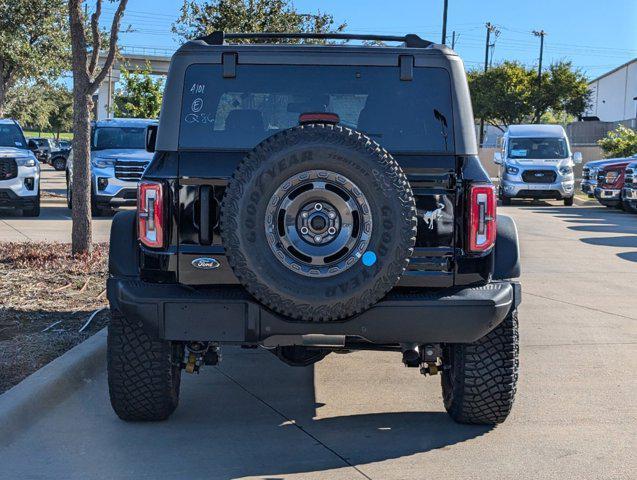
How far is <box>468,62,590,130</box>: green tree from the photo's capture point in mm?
63844

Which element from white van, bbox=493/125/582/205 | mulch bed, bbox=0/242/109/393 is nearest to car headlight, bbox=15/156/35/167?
mulch bed, bbox=0/242/109/393

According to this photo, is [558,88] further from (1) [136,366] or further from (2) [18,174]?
(1) [136,366]

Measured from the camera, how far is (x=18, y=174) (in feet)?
55.1

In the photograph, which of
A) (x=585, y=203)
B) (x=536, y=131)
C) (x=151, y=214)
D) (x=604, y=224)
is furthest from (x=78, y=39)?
(x=585, y=203)

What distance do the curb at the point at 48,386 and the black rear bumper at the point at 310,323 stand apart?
3.32ft

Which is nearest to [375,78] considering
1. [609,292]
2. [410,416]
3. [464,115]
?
[464,115]

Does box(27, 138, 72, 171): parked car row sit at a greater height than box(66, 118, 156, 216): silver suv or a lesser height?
lesser

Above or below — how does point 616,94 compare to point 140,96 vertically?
above

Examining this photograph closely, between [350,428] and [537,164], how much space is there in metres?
21.9

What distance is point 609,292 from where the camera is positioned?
1037 cm

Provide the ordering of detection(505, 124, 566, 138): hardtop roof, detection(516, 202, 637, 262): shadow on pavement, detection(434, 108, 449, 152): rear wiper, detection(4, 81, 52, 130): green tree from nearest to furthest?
1. detection(434, 108, 449, 152): rear wiper
2. detection(516, 202, 637, 262): shadow on pavement
3. detection(505, 124, 566, 138): hardtop roof
4. detection(4, 81, 52, 130): green tree

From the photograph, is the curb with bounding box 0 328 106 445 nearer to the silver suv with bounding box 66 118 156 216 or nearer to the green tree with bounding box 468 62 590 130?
the silver suv with bounding box 66 118 156 216

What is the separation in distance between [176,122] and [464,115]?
1499 mm

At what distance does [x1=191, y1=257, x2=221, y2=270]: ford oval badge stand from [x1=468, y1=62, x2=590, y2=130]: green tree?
6078cm
